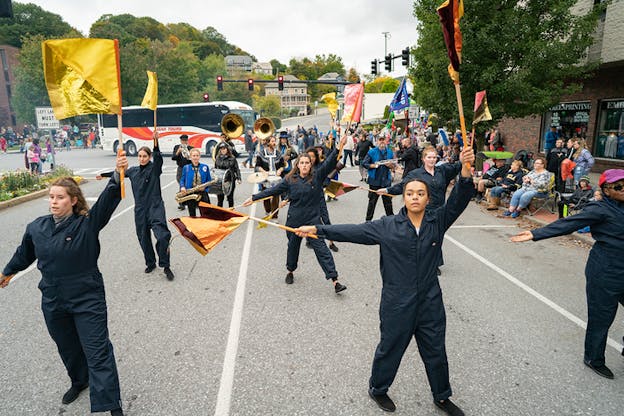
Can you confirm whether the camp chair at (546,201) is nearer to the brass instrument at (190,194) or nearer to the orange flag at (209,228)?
the brass instrument at (190,194)

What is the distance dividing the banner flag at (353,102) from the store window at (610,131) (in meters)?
13.7

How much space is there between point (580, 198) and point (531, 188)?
135 centimetres

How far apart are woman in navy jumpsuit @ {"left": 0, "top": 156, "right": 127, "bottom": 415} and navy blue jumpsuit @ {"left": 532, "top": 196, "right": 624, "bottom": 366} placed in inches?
140

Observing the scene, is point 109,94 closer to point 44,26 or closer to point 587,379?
point 587,379

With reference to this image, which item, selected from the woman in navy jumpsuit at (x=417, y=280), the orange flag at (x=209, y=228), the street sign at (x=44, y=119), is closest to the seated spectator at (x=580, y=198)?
the woman in navy jumpsuit at (x=417, y=280)

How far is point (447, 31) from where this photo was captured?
3365mm

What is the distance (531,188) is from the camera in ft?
33.1

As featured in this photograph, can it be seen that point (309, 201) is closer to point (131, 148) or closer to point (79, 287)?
point (79, 287)

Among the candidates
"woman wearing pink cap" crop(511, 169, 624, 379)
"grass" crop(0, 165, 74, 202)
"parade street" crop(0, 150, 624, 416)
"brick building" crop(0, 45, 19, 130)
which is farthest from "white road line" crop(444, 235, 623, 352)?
"brick building" crop(0, 45, 19, 130)

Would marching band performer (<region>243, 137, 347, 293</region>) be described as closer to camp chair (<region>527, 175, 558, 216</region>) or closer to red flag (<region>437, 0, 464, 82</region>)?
red flag (<region>437, 0, 464, 82</region>)

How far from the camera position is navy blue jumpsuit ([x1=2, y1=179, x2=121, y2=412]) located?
310cm

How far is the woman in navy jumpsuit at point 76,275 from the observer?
3100mm

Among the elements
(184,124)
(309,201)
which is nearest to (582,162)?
(309,201)

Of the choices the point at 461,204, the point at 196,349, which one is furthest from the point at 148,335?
the point at 461,204
